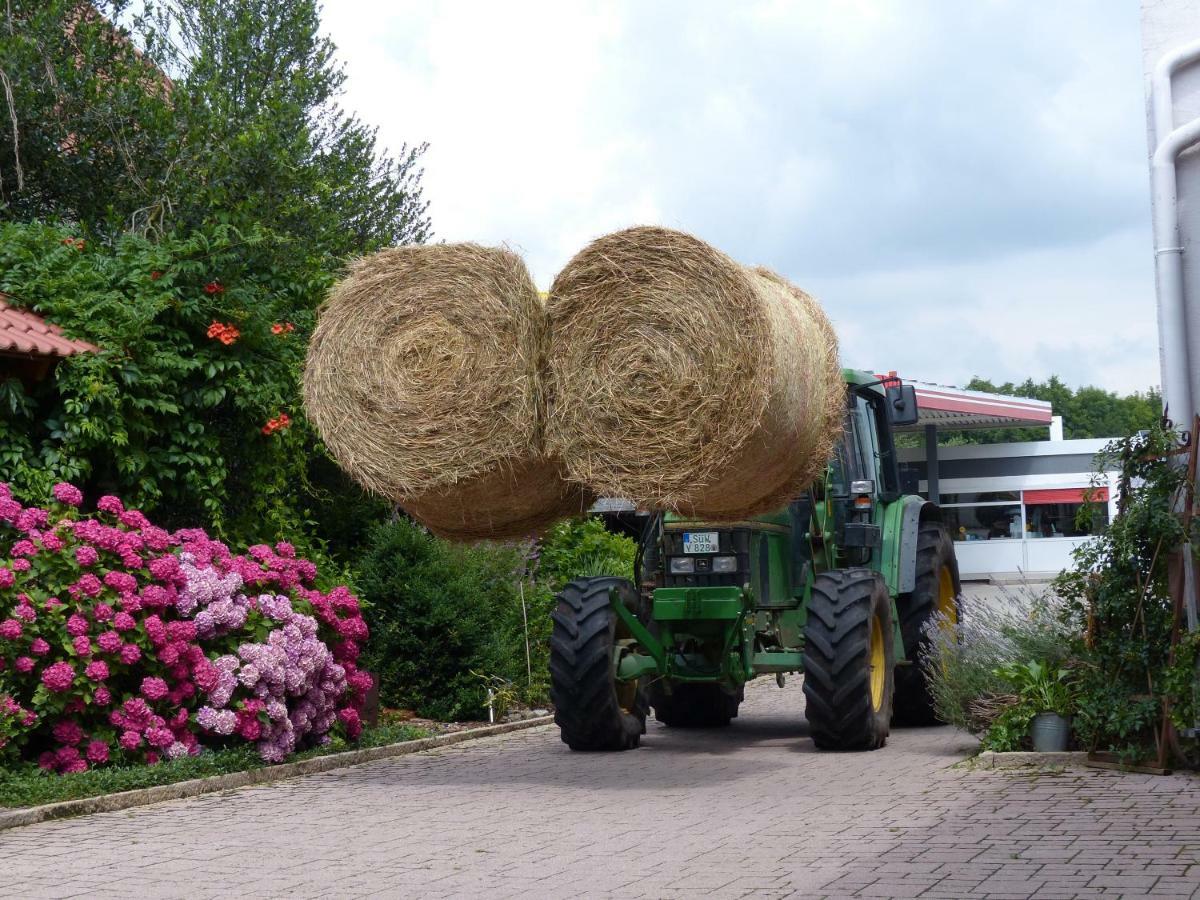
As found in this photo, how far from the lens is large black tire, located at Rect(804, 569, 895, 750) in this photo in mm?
9141

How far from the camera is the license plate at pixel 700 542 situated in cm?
986

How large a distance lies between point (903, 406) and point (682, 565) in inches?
93.7

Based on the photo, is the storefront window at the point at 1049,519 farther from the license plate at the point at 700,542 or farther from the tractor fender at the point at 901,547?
A: the license plate at the point at 700,542

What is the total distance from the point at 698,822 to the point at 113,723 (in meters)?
3.50

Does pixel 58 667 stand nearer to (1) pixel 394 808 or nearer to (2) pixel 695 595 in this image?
(1) pixel 394 808

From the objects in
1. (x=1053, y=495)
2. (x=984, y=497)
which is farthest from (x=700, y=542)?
(x=984, y=497)

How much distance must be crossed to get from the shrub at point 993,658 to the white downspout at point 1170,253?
149 cm

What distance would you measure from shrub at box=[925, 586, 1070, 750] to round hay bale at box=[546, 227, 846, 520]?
208 centimetres

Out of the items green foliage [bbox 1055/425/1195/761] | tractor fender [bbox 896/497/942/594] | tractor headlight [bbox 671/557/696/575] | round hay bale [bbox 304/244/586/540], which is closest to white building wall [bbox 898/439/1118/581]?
tractor fender [bbox 896/497/942/594]

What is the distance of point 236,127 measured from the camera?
16.8m

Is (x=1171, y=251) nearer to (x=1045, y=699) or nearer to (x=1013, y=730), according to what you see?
(x=1045, y=699)

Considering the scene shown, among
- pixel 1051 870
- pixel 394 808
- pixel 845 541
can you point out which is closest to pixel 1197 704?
pixel 1051 870

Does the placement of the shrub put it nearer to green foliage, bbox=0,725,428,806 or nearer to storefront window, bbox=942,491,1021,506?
green foliage, bbox=0,725,428,806

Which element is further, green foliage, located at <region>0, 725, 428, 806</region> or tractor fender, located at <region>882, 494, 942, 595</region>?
tractor fender, located at <region>882, 494, 942, 595</region>
